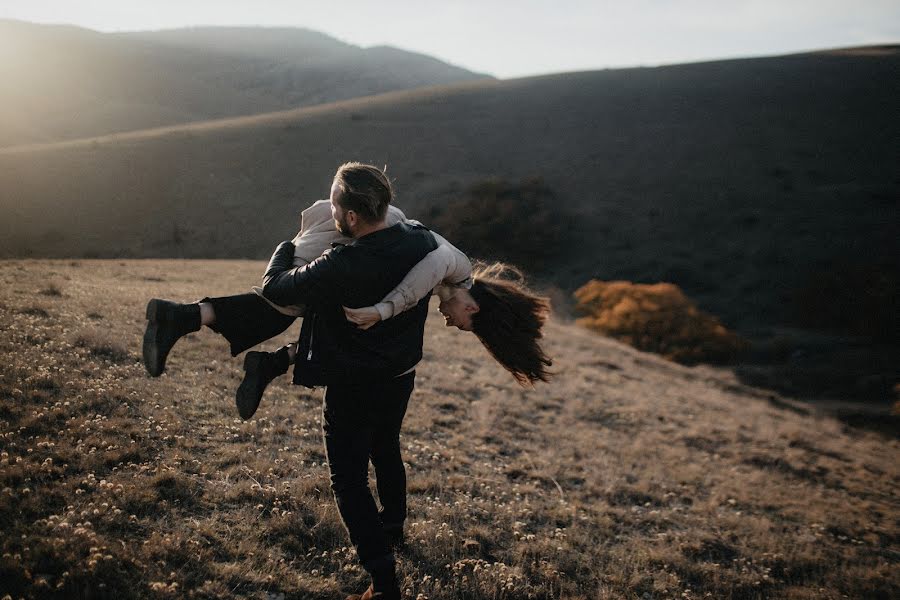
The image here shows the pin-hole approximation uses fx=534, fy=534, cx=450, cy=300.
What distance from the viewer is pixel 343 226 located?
2.78 meters

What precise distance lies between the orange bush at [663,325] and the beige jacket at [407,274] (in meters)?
22.8

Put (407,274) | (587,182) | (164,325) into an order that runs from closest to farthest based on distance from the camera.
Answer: (407,274) < (164,325) < (587,182)

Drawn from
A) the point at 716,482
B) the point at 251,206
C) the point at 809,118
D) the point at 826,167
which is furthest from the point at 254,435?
the point at 809,118

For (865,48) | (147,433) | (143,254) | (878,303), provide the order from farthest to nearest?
1. (865,48)
2. (143,254)
3. (878,303)
4. (147,433)

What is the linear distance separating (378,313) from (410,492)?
2.90m

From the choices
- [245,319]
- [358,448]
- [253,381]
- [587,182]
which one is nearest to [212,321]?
[245,319]

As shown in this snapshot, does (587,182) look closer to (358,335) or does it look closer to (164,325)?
(164,325)

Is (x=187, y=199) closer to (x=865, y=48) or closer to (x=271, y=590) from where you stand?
(x=271, y=590)

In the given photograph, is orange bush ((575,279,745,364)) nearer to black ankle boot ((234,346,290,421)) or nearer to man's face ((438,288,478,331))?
man's face ((438,288,478,331))

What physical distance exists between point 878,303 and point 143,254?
1594 inches

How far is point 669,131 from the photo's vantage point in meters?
47.2

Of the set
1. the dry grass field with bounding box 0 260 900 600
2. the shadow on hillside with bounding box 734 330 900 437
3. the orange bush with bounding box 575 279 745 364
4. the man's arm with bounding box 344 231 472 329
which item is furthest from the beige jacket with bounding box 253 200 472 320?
the orange bush with bounding box 575 279 745 364

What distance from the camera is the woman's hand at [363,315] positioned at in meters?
2.65

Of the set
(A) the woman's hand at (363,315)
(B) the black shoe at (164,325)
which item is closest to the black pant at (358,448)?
(A) the woman's hand at (363,315)
